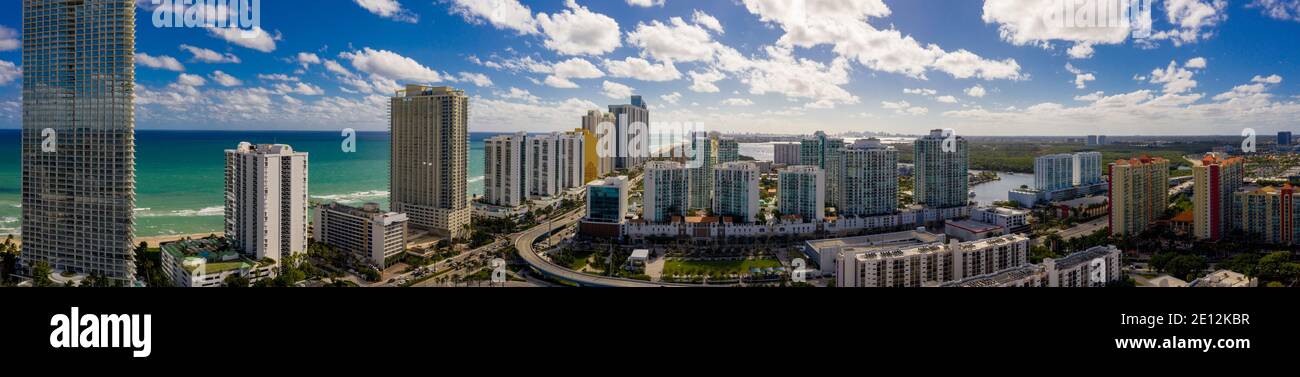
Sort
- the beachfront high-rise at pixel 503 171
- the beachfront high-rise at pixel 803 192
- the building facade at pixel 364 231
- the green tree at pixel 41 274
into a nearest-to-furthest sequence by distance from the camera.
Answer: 1. the green tree at pixel 41 274
2. the building facade at pixel 364 231
3. the beachfront high-rise at pixel 803 192
4. the beachfront high-rise at pixel 503 171

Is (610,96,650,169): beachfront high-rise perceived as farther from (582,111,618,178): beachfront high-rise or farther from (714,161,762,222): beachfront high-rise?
(714,161,762,222): beachfront high-rise

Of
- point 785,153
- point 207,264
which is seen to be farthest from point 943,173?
point 207,264

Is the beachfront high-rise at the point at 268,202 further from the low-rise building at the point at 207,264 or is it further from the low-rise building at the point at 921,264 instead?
the low-rise building at the point at 921,264

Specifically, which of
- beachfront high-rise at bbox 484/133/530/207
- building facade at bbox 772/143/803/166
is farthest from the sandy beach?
building facade at bbox 772/143/803/166

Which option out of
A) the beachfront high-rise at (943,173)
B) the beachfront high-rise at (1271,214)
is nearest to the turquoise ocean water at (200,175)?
the beachfront high-rise at (943,173)

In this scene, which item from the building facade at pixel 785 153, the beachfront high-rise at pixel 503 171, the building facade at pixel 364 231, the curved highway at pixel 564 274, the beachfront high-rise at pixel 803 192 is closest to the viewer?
the curved highway at pixel 564 274

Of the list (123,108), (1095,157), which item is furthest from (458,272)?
(1095,157)
